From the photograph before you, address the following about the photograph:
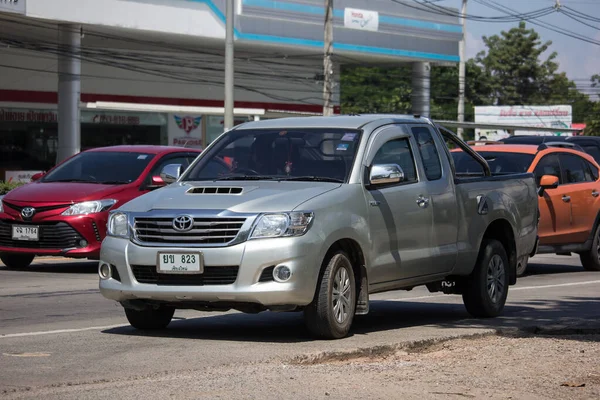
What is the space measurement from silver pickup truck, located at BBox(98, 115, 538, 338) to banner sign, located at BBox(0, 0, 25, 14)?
27725 millimetres

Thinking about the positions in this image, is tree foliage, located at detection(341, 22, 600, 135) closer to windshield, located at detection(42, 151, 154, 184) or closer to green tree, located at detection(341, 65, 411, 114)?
green tree, located at detection(341, 65, 411, 114)

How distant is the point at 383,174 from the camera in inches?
377

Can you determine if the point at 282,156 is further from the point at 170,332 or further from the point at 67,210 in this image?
the point at 67,210

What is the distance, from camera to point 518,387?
701 cm

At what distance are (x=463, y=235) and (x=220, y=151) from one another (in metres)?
2.40

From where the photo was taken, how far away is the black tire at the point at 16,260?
16445mm

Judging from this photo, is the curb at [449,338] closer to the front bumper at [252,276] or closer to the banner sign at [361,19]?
the front bumper at [252,276]

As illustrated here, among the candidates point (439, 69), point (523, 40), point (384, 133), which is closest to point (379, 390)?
point (384, 133)

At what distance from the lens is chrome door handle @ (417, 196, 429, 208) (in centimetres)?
1015

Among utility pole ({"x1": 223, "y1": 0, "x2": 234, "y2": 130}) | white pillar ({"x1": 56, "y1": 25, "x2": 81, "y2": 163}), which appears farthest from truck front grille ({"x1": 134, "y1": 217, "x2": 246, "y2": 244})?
white pillar ({"x1": 56, "y1": 25, "x2": 81, "y2": 163})

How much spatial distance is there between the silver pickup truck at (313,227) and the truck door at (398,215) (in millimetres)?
12

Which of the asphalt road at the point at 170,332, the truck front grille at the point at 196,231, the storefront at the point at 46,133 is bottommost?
the asphalt road at the point at 170,332

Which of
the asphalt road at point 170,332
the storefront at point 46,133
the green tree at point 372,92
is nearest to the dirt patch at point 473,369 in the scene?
the asphalt road at point 170,332

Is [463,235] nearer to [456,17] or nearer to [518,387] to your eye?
[518,387]
